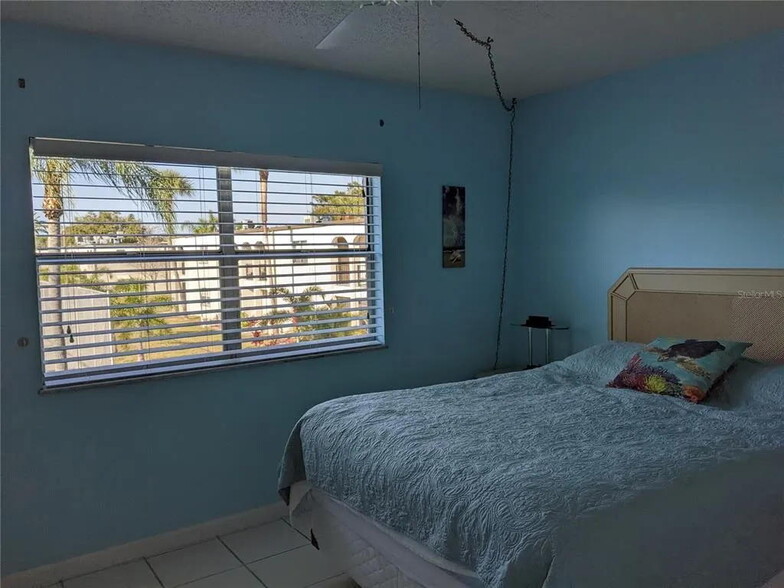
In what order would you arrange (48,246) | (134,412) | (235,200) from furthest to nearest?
1. (235,200)
2. (134,412)
3. (48,246)

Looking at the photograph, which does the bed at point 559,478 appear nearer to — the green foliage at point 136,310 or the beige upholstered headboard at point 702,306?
the beige upholstered headboard at point 702,306

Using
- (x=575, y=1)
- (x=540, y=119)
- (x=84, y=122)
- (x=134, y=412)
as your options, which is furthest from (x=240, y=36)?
(x=540, y=119)

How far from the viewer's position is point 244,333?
10.9 ft

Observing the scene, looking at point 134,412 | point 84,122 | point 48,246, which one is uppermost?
point 84,122

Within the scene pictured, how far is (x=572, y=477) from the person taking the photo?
1.81m

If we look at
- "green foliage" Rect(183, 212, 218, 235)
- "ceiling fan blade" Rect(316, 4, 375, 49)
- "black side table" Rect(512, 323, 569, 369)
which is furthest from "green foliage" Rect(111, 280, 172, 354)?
"black side table" Rect(512, 323, 569, 369)

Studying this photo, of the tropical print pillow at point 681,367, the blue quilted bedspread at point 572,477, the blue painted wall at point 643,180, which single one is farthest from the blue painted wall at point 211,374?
the tropical print pillow at point 681,367

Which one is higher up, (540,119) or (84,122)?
(540,119)

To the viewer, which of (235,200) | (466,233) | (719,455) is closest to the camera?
(719,455)

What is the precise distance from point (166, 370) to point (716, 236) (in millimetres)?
2950

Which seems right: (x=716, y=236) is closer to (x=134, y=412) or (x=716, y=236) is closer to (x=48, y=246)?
(x=134, y=412)

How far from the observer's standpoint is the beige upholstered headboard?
302 cm

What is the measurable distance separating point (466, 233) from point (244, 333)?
1.65 metres

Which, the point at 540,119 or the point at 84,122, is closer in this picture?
the point at 84,122
